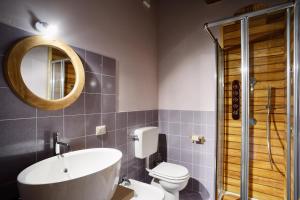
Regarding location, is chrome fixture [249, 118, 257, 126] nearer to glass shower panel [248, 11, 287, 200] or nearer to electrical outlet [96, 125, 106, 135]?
glass shower panel [248, 11, 287, 200]

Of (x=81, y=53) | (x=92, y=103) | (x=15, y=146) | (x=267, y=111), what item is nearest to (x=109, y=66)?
(x=81, y=53)

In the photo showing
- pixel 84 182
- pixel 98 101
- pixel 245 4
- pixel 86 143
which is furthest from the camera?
pixel 245 4

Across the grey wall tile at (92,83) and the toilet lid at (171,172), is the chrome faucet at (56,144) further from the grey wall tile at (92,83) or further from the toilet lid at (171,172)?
the toilet lid at (171,172)

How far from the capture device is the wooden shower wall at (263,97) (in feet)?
5.67

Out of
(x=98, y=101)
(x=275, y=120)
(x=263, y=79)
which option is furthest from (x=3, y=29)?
(x=275, y=120)

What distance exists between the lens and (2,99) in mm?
1001

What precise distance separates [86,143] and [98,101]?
0.39m

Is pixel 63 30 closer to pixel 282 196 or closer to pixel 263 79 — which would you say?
pixel 263 79

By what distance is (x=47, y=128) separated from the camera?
121 centimetres

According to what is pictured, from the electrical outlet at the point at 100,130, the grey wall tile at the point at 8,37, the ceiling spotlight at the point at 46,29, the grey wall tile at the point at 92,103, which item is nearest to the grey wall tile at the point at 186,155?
the electrical outlet at the point at 100,130

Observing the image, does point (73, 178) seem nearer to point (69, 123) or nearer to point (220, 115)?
point (69, 123)

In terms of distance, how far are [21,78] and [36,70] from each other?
12 centimetres

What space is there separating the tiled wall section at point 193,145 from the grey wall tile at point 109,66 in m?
1.09

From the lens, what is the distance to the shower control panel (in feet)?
6.25
